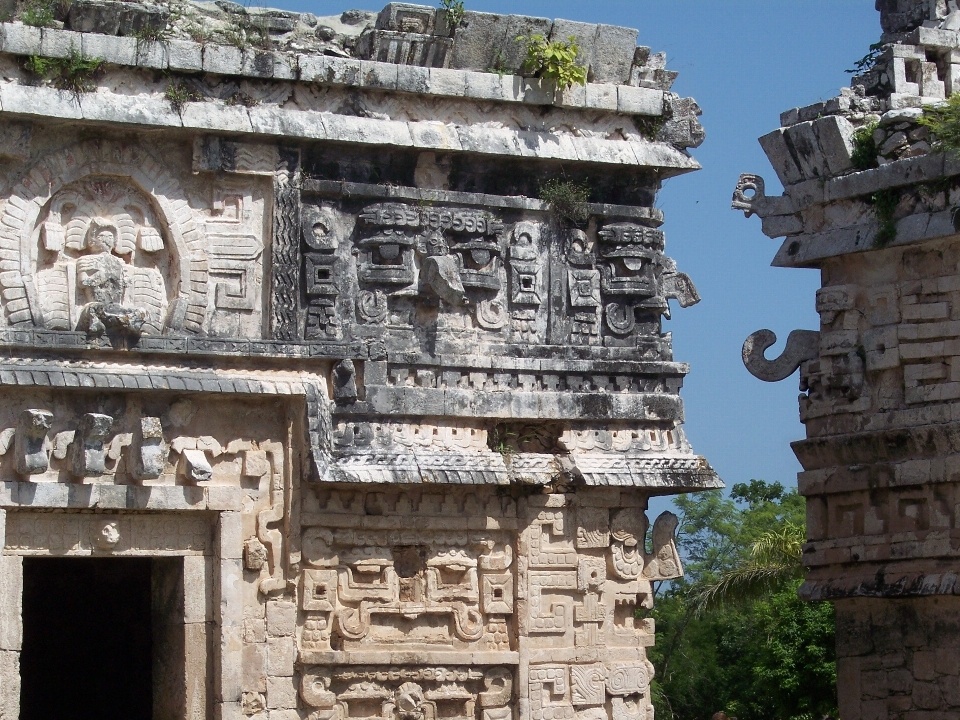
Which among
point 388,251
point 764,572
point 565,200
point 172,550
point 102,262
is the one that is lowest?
point 172,550

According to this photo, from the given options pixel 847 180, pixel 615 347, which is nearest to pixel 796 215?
pixel 847 180

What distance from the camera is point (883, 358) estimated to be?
13.5 metres

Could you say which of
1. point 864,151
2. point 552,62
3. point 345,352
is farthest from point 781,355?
point 345,352

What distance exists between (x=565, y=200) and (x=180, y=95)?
2975 mm

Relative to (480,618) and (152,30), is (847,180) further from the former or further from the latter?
(152,30)

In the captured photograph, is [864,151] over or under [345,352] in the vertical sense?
over

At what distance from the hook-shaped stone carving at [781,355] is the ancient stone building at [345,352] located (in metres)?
0.94

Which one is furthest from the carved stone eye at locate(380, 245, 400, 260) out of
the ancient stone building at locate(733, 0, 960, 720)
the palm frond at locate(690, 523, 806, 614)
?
the palm frond at locate(690, 523, 806, 614)

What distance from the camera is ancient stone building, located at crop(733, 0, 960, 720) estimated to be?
1306 cm

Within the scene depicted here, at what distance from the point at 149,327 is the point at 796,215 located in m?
5.35

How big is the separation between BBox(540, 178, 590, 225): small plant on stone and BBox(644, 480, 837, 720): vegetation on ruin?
3.03m

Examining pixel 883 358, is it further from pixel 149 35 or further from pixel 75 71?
pixel 75 71

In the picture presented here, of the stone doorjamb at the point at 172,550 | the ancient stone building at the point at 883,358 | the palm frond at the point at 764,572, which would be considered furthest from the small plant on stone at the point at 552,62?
the palm frond at the point at 764,572

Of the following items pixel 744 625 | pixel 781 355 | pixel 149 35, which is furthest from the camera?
pixel 744 625
